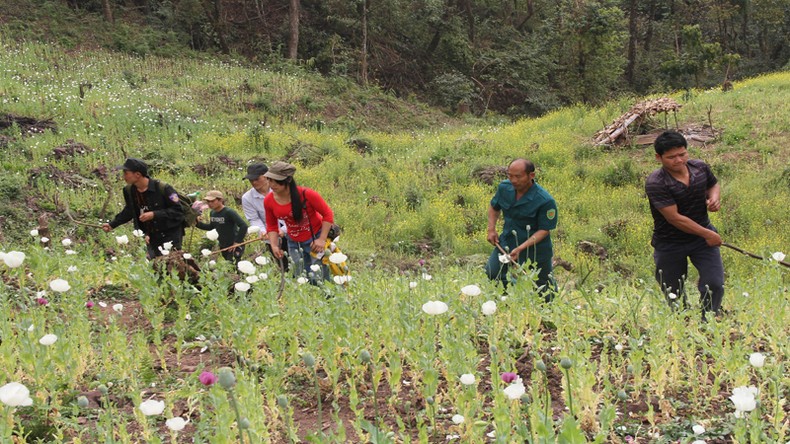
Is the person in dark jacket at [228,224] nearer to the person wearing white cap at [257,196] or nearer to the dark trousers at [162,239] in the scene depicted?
the person wearing white cap at [257,196]

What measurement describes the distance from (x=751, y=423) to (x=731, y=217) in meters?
9.16

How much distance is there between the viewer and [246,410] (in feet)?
9.17

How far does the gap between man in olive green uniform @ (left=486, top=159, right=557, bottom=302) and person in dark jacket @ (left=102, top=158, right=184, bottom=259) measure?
10.1 feet

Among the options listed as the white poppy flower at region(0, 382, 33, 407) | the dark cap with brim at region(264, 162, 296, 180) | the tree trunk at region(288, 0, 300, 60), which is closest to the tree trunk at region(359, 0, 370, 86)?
the tree trunk at region(288, 0, 300, 60)

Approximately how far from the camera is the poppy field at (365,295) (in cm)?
311

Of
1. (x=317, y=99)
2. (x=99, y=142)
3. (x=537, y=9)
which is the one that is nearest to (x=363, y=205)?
(x=99, y=142)

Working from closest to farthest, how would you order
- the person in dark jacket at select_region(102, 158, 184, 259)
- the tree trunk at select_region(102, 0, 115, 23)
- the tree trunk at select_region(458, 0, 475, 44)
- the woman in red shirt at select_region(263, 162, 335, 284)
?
the woman in red shirt at select_region(263, 162, 335, 284)
the person in dark jacket at select_region(102, 158, 184, 259)
the tree trunk at select_region(102, 0, 115, 23)
the tree trunk at select_region(458, 0, 475, 44)

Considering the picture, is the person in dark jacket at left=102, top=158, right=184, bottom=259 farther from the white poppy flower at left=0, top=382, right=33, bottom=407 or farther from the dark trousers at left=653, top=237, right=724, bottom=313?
the dark trousers at left=653, top=237, right=724, bottom=313

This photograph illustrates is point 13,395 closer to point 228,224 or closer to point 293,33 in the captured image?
point 228,224

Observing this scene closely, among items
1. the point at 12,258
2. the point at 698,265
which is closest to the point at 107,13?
the point at 12,258

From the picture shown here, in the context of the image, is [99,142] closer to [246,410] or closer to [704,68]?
[246,410]

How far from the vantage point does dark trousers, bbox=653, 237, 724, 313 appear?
16.3 feet

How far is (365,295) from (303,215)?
1.28 meters

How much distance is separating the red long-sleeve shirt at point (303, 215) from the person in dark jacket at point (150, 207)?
1.17 metres
